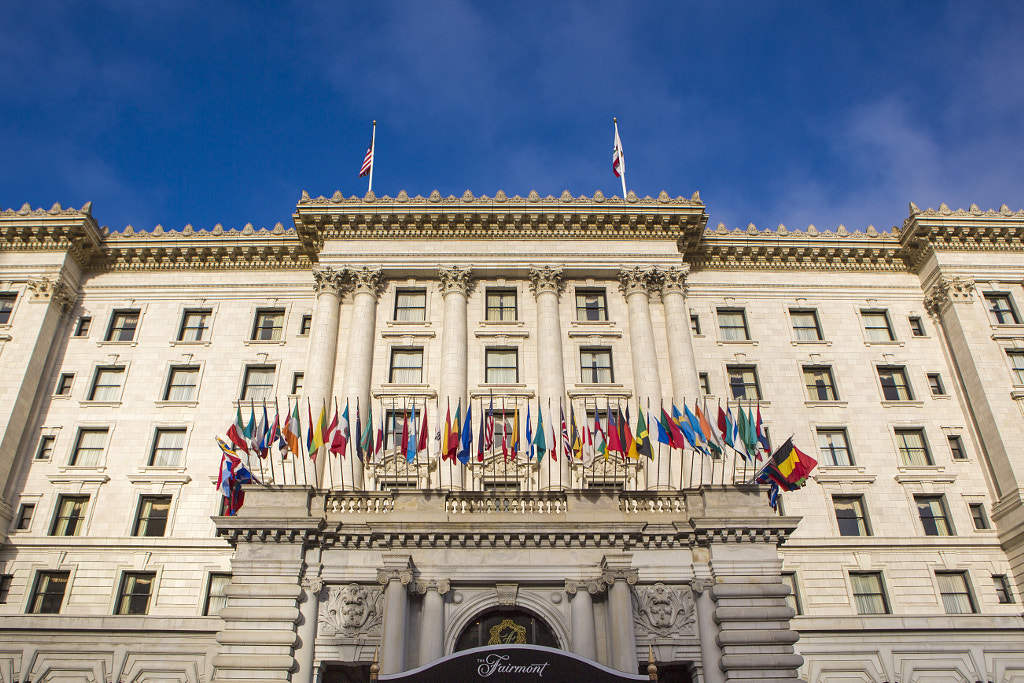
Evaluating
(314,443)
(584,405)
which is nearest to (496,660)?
(314,443)

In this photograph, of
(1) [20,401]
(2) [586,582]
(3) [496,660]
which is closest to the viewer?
(3) [496,660]

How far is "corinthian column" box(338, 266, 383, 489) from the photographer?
32562 mm

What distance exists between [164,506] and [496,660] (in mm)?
18606

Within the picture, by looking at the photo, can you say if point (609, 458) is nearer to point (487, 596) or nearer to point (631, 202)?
point (487, 596)

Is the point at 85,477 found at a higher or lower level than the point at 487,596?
higher

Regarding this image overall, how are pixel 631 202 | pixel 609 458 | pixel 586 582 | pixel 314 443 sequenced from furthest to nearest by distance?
pixel 631 202 < pixel 609 458 < pixel 314 443 < pixel 586 582

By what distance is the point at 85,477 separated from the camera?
34.1 meters

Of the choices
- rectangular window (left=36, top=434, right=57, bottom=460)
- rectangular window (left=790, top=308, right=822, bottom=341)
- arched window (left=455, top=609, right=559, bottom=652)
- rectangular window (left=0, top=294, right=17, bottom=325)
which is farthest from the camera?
rectangular window (left=790, top=308, right=822, bottom=341)

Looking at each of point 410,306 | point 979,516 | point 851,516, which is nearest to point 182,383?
point 410,306

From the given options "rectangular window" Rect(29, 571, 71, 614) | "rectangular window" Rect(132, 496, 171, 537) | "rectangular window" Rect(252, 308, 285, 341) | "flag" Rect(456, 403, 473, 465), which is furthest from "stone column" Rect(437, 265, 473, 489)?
"rectangular window" Rect(29, 571, 71, 614)

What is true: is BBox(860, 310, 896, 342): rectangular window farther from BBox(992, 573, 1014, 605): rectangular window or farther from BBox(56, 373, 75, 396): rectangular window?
BBox(56, 373, 75, 396): rectangular window

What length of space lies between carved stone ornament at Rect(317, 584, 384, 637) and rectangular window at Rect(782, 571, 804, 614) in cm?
1616

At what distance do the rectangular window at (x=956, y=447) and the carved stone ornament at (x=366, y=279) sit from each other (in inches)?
1078

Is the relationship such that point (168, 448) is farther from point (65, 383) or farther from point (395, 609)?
point (395, 609)
